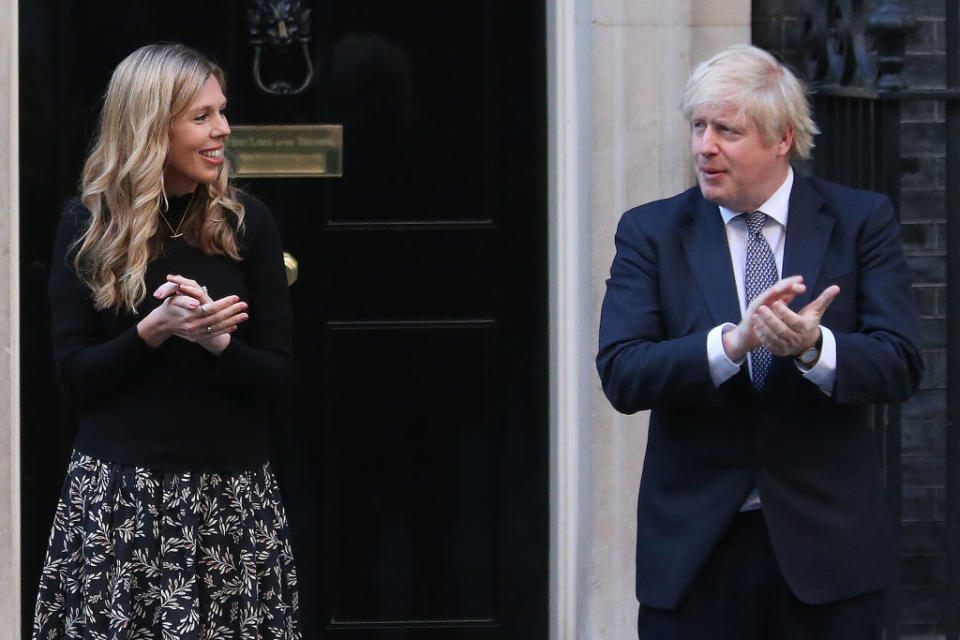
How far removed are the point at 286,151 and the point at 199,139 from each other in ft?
4.57

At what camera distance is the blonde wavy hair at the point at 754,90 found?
2.90 metres

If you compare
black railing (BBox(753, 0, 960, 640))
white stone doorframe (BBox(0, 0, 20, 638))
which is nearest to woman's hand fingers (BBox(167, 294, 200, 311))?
white stone doorframe (BBox(0, 0, 20, 638))

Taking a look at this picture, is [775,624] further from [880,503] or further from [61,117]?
[61,117]

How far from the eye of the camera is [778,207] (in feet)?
9.84

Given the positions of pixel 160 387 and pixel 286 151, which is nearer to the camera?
pixel 160 387

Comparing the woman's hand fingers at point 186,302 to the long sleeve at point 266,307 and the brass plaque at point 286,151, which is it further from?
the brass plaque at point 286,151

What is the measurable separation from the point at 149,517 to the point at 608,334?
40.5 inches

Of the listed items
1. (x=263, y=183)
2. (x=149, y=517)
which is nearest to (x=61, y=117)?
(x=263, y=183)

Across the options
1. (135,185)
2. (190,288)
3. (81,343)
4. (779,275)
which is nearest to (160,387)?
(81,343)

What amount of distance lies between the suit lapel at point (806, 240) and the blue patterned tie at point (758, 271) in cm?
4

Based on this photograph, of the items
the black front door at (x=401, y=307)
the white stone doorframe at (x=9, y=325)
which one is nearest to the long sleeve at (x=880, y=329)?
the black front door at (x=401, y=307)

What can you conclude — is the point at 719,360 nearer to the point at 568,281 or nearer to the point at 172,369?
the point at 172,369

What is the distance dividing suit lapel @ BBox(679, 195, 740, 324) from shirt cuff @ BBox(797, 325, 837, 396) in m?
0.18

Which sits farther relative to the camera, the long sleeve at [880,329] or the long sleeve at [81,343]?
the long sleeve at [81,343]
